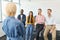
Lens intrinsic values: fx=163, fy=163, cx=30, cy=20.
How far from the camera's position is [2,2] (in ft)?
20.9

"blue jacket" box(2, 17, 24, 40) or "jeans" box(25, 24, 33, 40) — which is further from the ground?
"blue jacket" box(2, 17, 24, 40)

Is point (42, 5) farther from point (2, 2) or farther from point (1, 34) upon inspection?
point (1, 34)

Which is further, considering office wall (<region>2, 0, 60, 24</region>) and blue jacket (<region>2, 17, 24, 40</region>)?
office wall (<region>2, 0, 60, 24</region>)

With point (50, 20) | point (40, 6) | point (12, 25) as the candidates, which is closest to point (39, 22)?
point (50, 20)

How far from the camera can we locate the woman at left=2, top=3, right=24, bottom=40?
98.6 inches

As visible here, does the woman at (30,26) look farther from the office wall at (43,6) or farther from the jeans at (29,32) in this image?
the office wall at (43,6)

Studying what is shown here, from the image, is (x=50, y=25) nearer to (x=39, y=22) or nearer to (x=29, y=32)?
(x=39, y=22)

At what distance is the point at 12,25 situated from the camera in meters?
2.54

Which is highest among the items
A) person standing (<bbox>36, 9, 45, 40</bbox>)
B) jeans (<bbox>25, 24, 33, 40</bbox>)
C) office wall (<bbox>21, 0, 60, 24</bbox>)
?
office wall (<bbox>21, 0, 60, 24</bbox>)

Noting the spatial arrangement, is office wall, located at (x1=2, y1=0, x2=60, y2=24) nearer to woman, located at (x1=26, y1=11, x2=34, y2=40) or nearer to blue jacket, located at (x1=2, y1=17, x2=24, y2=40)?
woman, located at (x1=26, y1=11, x2=34, y2=40)

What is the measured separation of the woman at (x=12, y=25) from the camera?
2.50 metres

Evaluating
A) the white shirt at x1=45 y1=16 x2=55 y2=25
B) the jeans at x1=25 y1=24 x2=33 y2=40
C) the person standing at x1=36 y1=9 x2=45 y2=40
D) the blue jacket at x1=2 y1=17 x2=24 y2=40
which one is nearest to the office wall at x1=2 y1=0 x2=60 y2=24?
the person standing at x1=36 y1=9 x2=45 y2=40

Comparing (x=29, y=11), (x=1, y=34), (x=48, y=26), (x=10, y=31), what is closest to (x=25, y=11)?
(x=29, y=11)

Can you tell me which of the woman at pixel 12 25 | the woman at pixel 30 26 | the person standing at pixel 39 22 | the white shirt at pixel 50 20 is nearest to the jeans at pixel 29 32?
the woman at pixel 30 26
